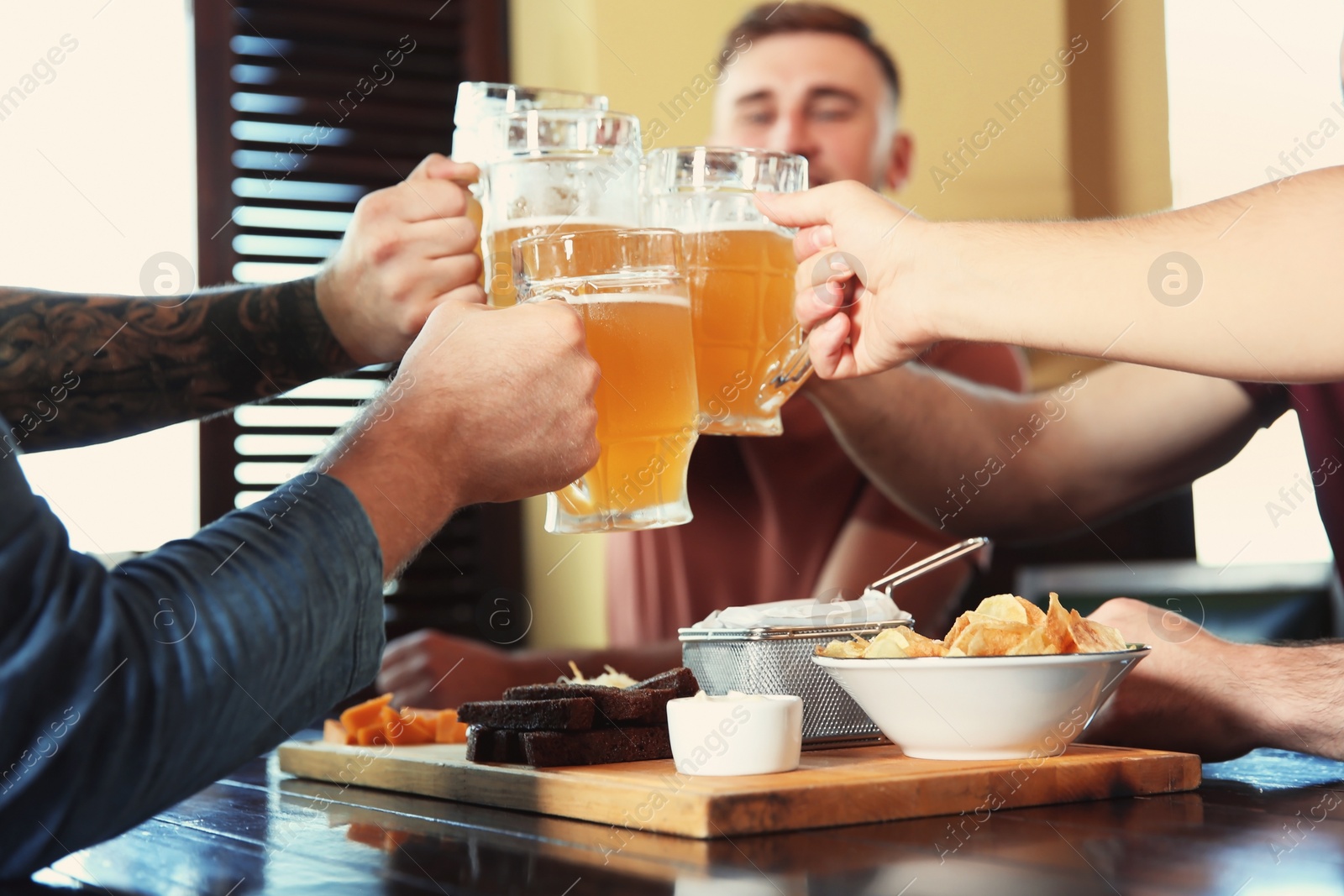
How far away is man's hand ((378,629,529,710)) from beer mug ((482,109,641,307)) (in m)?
1.03

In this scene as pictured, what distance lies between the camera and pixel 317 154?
3.75 metres

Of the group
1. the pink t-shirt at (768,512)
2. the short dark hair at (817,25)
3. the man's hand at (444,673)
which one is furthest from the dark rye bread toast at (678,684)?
the short dark hair at (817,25)

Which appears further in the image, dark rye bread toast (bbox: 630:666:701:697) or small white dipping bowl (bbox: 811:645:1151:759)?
dark rye bread toast (bbox: 630:666:701:697)

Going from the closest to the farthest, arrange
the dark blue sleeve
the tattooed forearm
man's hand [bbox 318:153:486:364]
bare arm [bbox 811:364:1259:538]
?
the dark blue sleeve < man's hand [bbox 318:153:486:364] < the tattooed forearm < bare arm [bbox 811:364:1259:538]

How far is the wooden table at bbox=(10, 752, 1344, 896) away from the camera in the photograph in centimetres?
77

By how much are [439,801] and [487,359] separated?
1.45ft

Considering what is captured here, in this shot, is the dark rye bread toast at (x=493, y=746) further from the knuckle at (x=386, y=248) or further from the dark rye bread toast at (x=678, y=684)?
the knuckle at (x=386, y=248)

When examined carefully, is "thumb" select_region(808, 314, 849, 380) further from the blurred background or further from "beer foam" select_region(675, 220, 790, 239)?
the blurred background

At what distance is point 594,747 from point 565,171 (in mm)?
552

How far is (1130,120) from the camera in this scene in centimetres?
334

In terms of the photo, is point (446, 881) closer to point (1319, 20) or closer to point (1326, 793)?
point (1326, 793)

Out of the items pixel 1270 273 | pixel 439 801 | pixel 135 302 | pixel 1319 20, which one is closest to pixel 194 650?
pixel 439 801

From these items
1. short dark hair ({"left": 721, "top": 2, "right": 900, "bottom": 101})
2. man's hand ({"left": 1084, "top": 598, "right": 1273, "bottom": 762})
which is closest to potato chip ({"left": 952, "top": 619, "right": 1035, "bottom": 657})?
man's hand ({"left": 1084, "top": 598, "right": 1273, "bottom": 762})

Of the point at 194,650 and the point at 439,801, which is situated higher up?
the point at 194,650
